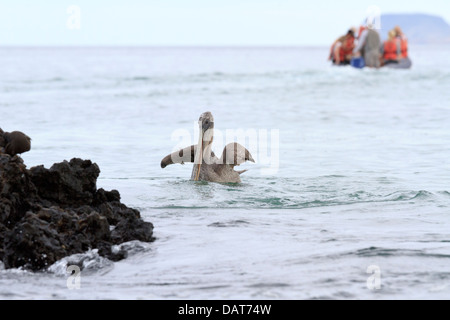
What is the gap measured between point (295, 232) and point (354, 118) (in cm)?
1539

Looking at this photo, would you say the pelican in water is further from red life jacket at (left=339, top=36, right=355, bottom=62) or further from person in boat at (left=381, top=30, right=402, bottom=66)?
red life jacket at (left=339, top=36, right=355, bottom=62)

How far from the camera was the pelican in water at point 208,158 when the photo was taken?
10086 millimetres

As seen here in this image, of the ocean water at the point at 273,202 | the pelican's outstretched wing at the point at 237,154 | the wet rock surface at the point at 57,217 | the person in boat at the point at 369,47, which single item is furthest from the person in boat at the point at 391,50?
the wet rock surface at the point at 57,217

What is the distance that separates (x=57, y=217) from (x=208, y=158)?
395 cm

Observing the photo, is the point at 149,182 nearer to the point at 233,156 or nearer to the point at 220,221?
the point at 233,156

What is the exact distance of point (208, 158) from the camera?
10398 millimetres

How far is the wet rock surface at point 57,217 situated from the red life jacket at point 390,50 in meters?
37.2

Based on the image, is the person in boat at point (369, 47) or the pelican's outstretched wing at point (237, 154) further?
the person in boat at point (369, 47)

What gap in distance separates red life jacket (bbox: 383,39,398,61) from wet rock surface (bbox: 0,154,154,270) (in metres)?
37.2

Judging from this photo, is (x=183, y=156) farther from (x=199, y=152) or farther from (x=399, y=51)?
(x=399, y=51)

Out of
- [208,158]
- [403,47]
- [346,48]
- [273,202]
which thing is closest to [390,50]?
[403,47]

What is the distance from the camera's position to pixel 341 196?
9.88 meters

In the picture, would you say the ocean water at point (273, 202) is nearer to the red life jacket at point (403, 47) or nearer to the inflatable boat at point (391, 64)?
the inflatable boat at point (391, 64)

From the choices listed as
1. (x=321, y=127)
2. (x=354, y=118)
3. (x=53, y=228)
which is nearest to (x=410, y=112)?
(x=354, y=118)
